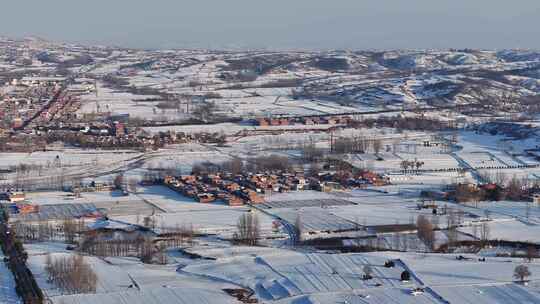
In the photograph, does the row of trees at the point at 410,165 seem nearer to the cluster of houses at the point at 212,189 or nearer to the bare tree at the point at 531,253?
the cluster of houses at the point at 212,189

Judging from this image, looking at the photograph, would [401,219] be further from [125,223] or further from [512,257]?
[125,223]

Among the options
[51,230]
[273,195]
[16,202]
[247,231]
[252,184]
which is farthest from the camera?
[252,184]

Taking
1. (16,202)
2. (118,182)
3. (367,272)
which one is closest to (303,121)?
(118,182)

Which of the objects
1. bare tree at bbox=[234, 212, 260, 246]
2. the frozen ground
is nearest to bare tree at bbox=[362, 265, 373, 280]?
bare tree at bbox=[234, 212, 260, 246]

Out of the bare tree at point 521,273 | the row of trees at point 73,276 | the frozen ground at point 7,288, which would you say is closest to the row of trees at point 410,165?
the bare tree at point 521,273

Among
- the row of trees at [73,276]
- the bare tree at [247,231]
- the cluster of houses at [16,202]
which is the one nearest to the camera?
the row of trees at [73,276]

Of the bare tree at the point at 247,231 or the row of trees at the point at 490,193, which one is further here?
the row of trees at the point at 490,193

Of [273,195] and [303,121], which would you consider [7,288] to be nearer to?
[273,195]

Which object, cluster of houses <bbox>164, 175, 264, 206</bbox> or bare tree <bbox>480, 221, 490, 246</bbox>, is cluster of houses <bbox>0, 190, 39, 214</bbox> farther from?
bare tree <bbox>480, 221, 490, 246</bbox>

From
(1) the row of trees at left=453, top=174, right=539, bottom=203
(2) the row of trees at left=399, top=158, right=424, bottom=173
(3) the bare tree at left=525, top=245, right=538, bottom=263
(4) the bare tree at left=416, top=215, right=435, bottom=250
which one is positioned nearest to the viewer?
(3) the bare tree at left=525, top=245, right=538, bottom=263
